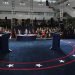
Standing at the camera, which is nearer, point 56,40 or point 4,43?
point 4,43

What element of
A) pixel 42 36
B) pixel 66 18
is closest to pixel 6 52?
pixel 42 36

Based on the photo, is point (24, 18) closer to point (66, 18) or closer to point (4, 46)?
point (66, 18)

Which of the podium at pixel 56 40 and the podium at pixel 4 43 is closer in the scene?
the podium at pixel 4 43

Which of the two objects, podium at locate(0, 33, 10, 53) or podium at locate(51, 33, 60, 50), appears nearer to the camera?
podium at locate(0, 33, 10, 53)

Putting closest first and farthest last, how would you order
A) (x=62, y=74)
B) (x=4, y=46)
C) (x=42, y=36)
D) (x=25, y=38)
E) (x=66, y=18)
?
(x=62, y=74) → (x=4, y=46) → (x=25, y=38) → (x=42, y=36) → (x=66, y=18)

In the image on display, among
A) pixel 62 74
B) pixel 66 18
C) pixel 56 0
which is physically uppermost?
pixel 56 0

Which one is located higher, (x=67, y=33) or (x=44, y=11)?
(x=44, y=11)

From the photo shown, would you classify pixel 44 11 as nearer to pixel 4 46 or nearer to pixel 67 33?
pixel 67 33

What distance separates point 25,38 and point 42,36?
272 cm

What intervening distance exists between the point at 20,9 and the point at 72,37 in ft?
41.7

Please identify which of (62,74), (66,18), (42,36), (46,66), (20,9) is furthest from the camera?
(20,9)

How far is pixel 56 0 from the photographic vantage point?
31.6 meters

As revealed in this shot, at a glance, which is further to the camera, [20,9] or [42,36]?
[20,9]

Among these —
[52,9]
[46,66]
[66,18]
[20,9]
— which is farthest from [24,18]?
[46,66]
